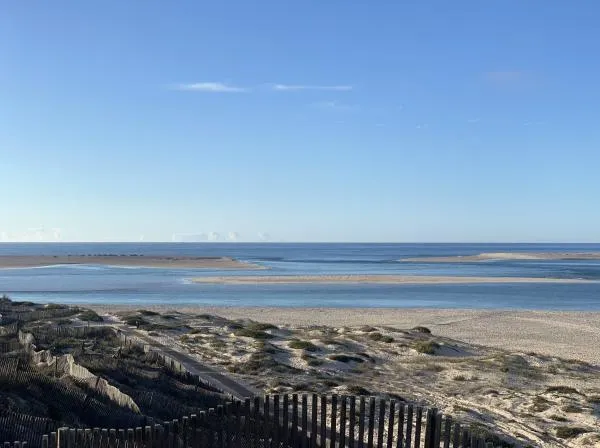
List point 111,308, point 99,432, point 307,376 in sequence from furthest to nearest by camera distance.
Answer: point 111,308
point 307,376
point 99,432

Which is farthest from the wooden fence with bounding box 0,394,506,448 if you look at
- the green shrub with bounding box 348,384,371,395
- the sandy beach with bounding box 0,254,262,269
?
the sandy beach with bounding box 0,254,262,269

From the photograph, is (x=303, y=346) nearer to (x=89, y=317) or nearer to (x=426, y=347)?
(x=426, y=347)

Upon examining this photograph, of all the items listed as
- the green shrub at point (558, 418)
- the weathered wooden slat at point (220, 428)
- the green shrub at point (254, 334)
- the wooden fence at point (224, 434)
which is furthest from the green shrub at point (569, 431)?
the green shrub at point (254, 334)

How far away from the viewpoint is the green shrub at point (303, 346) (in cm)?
2528

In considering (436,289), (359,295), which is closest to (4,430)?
(359,295)

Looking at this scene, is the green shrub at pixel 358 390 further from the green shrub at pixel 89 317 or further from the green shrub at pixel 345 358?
the green shrub at pixel 89 317

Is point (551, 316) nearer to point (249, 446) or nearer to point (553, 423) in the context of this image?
point (553, 423)

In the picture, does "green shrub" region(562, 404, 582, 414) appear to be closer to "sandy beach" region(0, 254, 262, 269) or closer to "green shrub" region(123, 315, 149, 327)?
"green shrub" region(123, 315, 149, 327)

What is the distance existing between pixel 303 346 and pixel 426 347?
176 inches

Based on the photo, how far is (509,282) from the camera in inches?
2990

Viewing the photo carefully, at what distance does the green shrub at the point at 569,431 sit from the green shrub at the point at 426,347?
33.8ft

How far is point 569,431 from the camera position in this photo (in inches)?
590

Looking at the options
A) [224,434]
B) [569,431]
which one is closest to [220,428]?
[224,434]

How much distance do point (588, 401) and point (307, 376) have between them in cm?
747
